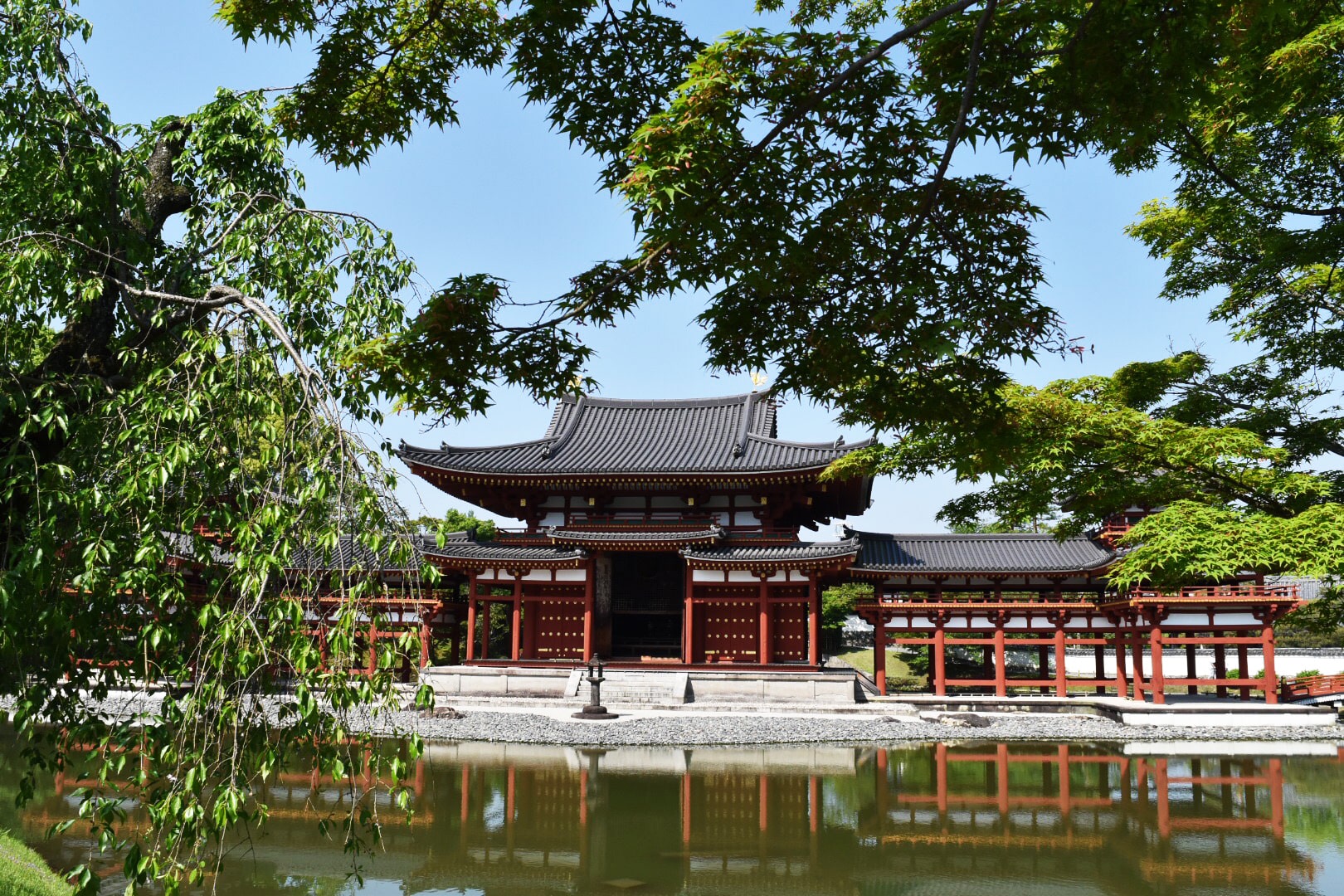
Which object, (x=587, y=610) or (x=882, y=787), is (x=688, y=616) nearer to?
(x=587, y=610)

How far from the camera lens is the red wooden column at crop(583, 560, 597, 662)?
2050 centimetres

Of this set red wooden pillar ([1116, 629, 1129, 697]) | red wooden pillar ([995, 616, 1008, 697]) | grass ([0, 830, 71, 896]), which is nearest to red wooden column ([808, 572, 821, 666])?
red wooden pillar ([995, 616, 1008, 697])

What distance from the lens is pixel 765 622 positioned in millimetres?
20125

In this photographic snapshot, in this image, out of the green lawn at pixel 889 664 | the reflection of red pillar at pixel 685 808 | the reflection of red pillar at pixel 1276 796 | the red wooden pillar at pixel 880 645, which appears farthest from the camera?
the green lawn at pixel 889 664

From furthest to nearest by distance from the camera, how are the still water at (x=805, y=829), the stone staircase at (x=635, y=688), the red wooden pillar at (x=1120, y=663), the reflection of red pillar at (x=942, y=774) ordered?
the red wooden pillar at (x=1120, y=663), the stone staircase at (x=635, y=688), the reflection of red pillar at (x=942, y=774), the still water at (x=805, y=829)

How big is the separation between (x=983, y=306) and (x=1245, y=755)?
47.4 ft

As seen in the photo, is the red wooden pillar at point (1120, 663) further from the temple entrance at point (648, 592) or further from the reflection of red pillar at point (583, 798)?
the reflection of red pillar at point (583, 798)

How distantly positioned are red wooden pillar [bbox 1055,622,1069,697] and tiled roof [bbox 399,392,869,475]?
20.4 feet

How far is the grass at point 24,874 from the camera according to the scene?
17.6 feet

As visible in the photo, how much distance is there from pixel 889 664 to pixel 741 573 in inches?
620

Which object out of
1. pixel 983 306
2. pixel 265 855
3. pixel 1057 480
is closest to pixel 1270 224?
pixel 1057 480

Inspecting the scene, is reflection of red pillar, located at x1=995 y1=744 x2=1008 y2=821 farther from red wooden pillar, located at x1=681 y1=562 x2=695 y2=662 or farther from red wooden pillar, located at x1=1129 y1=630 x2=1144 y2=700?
red wooden pillar, located at x1=681 y1=562 x2=695 y2=662

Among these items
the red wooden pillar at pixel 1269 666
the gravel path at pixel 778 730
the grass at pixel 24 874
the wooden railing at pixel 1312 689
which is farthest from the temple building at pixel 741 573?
the grass at pixel 24 874

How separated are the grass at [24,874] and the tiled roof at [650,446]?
49.0 ft
